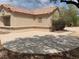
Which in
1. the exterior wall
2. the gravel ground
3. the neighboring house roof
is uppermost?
the neighboring house roof

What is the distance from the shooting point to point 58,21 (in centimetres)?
2997

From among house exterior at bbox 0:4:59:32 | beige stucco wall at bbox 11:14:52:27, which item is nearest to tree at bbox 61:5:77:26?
house exterior at bbox 0:4:59:32

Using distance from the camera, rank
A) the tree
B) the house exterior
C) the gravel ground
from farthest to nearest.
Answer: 1. the tree
2. the house exterior
3. the gravel ground

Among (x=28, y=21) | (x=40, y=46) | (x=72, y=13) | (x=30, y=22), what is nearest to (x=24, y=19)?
(x=28, y=21)

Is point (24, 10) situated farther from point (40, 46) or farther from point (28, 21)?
point (40, 46)

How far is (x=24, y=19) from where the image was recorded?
3000 centimetres

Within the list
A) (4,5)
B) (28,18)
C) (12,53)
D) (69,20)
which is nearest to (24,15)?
(28,18)

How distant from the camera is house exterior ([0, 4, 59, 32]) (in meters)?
28.6

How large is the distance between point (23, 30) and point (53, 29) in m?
4.12

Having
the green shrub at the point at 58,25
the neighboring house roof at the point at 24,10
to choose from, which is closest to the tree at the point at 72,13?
the neighboring house roof at the point at 24,10

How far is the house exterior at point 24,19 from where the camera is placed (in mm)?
28609

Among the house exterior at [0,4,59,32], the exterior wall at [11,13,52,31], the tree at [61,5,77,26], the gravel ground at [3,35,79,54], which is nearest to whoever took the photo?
the gravel ground at [3,35,79,54]

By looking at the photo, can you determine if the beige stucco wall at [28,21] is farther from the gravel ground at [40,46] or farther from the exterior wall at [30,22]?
the gravel ground at [40,46]

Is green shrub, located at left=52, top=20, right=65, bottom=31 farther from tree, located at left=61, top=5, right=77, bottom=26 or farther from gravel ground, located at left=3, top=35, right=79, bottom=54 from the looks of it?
gravel ground, located at left=3, top=35, right=79, bottom=54
